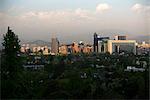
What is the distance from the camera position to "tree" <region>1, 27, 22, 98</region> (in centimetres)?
180

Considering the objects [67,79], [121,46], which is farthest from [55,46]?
[121,46]

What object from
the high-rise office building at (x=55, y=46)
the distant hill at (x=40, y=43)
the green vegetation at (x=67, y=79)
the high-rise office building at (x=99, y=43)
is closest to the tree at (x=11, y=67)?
the green vegetation at (x=67, y=79)

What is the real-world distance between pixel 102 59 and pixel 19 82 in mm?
632

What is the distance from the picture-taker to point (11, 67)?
1.90m

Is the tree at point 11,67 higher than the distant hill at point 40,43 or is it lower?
lower

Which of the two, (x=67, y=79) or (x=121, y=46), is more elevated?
(x=121, y=46)

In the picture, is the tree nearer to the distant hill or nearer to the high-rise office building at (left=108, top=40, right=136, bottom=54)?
the distant hill

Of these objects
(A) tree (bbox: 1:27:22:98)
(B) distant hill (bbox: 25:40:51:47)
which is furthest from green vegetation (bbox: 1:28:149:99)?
(B) distant hill (bbox: 25:40:51:47)

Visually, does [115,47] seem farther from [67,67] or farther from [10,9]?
[10,9]

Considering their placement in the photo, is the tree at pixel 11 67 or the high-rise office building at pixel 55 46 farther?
the high-rise office building at pixel 55 46

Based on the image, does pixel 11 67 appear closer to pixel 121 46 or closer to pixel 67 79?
pixel 67 79

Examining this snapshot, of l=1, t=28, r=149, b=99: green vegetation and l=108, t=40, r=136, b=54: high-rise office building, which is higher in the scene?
l=108, t=40, r=136, b=54: high-rise office building

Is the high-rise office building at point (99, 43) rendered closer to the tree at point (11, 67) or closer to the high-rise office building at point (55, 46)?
the high-rise office building at point (55, 46)

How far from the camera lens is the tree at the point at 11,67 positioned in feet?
5.90
